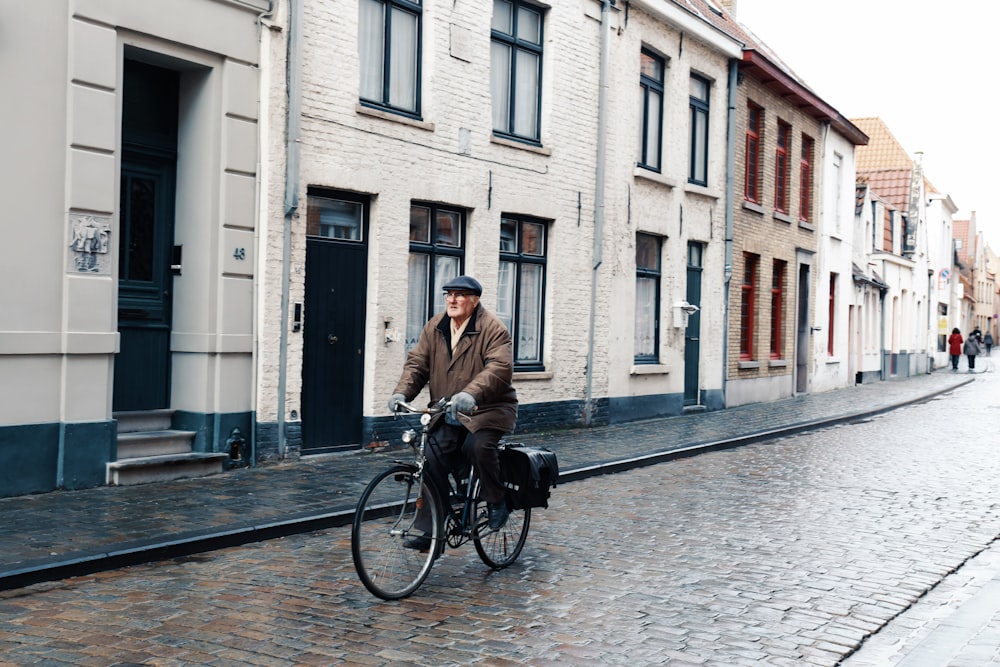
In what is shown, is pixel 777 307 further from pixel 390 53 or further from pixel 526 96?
pixel 390 53

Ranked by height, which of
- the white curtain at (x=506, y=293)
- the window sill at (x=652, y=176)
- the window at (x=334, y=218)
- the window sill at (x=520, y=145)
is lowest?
the white curtain at (x=506, y=293)

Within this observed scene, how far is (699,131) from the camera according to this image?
65.3 feet

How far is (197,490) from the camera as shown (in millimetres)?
9172

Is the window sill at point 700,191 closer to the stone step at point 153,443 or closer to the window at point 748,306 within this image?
the window at point 748,306

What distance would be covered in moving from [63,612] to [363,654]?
1.71 meters

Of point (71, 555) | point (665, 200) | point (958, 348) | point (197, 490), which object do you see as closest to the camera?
point (71, 555)

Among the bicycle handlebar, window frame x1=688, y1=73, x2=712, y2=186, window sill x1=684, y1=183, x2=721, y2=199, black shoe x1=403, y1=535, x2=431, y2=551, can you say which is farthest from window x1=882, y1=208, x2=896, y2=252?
black shoe x1=403, y1=535, x2=431, y2=551

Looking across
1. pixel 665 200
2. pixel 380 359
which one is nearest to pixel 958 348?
pixel 665 200

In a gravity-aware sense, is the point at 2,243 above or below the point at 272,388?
above

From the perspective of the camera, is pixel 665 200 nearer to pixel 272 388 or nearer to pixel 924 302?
pixel 272 388

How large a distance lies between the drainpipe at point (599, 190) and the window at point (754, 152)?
7.16 m

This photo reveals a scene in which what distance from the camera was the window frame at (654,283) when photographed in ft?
58.3

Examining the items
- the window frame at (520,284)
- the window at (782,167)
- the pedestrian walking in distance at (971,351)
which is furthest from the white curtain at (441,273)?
the pedestrian walking in distance at (971,351)

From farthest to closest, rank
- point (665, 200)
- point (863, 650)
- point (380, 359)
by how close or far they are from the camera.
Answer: point (665, 200) < point (380, 359) < point (863, 650)
